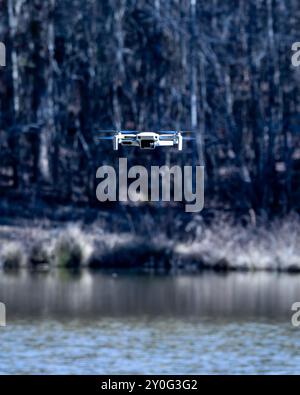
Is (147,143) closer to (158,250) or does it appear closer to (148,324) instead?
(148,324)

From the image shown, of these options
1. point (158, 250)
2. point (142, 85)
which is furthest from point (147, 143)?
point (142, 85)

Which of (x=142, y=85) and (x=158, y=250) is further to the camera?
(x=142, y=85)

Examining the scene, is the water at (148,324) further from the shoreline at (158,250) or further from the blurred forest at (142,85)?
the blurred forest at (142,85)

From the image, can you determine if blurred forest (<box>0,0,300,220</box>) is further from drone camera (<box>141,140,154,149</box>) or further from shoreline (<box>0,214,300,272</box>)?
drone camera (<box>141,140,154,149</box>)
